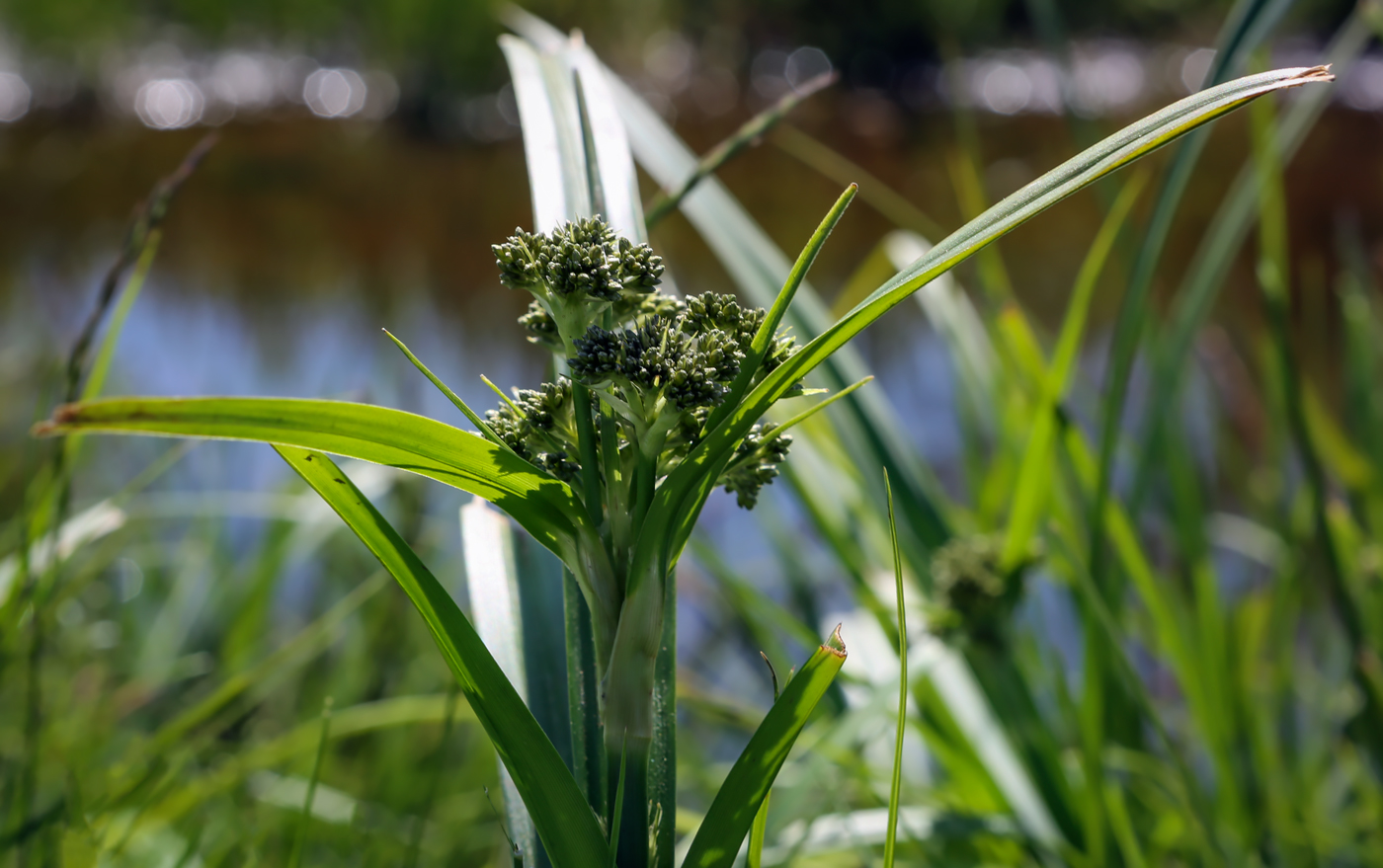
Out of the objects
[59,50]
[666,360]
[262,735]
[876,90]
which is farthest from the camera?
[59,50]

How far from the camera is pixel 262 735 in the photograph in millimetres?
735

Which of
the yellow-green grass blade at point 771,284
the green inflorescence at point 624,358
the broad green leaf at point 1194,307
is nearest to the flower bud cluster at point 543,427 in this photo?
the green inflorescence at point 624,358

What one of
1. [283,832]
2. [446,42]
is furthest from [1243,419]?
A: [446,42]

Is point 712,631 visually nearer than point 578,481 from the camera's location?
No

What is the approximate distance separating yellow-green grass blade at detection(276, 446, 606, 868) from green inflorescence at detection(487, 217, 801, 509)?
26 mm

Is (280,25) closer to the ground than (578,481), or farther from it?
farther from it

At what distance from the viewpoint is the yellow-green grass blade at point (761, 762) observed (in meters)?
0.13

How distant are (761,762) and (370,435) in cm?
8

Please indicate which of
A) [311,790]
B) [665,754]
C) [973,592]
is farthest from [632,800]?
[973,592]

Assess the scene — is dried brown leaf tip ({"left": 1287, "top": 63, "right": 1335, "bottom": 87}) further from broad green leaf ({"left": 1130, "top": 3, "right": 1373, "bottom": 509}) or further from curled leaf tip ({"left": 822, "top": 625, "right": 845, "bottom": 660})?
broad green leaf ({"left": 1130, "top": 3, "right": 1373, "bottom": 509})

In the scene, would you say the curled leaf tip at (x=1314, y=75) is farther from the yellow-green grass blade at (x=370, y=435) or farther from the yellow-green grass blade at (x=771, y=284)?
the yellow-green grass blade at (x=771, y=284)

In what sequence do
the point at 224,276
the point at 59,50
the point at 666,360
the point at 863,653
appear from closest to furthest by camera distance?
1. the point at 666,360
2. the point at 863,653
3. the point at 224,276
4. the point at 59,50

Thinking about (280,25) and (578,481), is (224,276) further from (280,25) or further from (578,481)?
(578,481)

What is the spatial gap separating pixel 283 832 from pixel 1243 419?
1.14m
